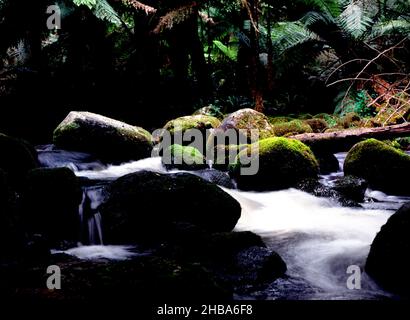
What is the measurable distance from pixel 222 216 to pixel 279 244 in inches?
26.0

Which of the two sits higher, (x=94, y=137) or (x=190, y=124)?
(x=190, y=124)

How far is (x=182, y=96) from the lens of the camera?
11.4 meters

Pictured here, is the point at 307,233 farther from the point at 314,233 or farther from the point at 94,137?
the point at 94,137

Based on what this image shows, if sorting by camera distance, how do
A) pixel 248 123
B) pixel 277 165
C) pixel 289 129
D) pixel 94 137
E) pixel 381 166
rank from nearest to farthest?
1. pixel 381 166
2. pixel 277 165
3. pixel 94 137
4. pixel 248 123
5. pixel 289 129

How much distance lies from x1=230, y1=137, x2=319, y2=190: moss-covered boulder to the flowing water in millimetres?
203

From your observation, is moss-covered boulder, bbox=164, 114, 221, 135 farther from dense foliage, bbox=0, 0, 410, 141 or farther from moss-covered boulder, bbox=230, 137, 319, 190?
moss-covered boulder, bbox=230, 137, 319, 190

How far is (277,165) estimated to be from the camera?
5609 mm

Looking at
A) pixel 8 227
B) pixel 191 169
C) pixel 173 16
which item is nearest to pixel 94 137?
pixel 191 169

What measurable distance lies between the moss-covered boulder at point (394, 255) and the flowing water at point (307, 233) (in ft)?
0.33

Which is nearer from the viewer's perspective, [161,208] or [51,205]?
[161,208]

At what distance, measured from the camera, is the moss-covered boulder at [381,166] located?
5.29m

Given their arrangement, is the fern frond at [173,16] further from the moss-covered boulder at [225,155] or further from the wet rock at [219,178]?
the wet rock at [219,178]

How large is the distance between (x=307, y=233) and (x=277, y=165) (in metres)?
1.73
